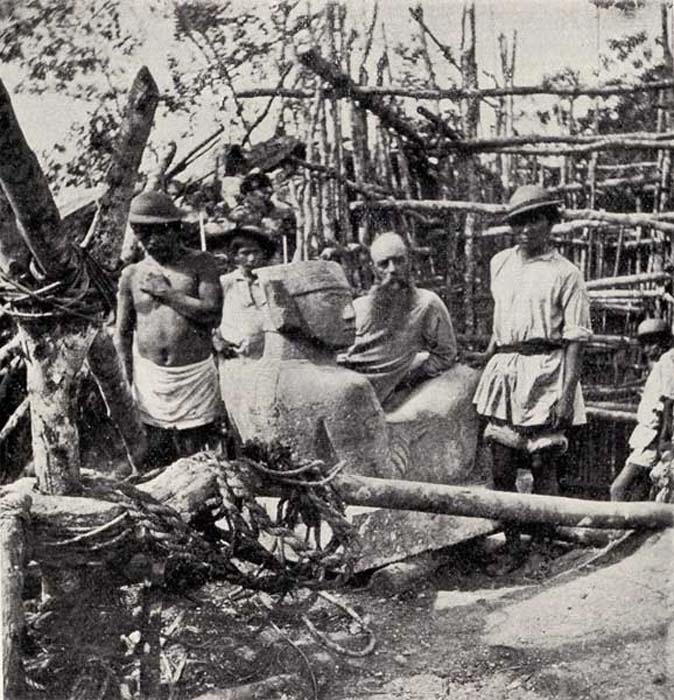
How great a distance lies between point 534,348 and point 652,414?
1.62 feet

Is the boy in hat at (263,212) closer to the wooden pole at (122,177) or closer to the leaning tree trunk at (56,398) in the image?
the wooden pole at (122,177)

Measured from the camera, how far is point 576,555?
12.4 ft

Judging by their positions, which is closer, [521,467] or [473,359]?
[521,467]

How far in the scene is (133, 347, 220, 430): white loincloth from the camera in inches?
135

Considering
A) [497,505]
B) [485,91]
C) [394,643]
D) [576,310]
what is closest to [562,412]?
[576,310]

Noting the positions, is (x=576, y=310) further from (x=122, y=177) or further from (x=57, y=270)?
(x=57, y=270)

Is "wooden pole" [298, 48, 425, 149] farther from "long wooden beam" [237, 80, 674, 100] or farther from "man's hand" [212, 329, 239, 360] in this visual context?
"man's hand" [212, 329, 239, 360]

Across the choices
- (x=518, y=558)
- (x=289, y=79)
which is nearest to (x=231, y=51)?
(x=289, y=79)

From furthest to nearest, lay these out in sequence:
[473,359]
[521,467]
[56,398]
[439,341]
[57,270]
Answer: [473,359]
[439,341]
[521,467]
[56,398]
[57,270]

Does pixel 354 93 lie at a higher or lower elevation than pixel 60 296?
higher

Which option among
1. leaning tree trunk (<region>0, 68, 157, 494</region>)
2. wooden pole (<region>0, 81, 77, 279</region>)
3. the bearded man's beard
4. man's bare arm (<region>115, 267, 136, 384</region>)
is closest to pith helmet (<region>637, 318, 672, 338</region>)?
the bearded man's beard

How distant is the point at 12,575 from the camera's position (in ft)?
8.02

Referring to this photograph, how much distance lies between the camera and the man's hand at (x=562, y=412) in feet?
12.3

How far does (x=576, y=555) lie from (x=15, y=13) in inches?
109
